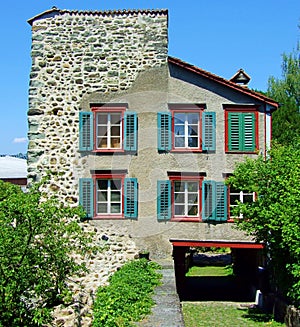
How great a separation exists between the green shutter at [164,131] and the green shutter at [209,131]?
109 centimetres

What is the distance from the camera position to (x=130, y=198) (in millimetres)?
17203

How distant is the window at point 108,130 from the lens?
17.3 metres

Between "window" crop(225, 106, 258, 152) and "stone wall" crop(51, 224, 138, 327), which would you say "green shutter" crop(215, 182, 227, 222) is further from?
"stone wall" crop(51, 224, 138, 327)

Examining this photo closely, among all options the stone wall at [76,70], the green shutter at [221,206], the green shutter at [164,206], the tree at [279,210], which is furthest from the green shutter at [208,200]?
the stone wall at [76,70]

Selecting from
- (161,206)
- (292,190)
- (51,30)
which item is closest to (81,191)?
(161,206)

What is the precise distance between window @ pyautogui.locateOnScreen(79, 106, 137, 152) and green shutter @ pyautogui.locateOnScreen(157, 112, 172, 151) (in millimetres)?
774

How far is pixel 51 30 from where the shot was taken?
58.2ft

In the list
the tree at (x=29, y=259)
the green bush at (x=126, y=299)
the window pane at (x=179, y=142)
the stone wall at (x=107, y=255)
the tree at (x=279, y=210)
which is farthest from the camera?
the window pane at (x=179, y=142)

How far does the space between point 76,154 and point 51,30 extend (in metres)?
4.22

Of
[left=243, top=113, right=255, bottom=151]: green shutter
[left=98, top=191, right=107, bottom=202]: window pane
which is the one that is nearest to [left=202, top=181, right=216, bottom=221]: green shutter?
[left=243, top=113, right=255, bottom=151]: green shutter

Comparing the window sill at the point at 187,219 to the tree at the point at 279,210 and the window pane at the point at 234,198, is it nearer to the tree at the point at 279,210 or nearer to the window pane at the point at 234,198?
the window pane at the point at 234,198

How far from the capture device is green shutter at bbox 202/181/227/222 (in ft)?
55.7

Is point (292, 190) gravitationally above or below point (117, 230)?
above

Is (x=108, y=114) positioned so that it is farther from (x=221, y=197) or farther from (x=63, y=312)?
(x=63, y=312)
